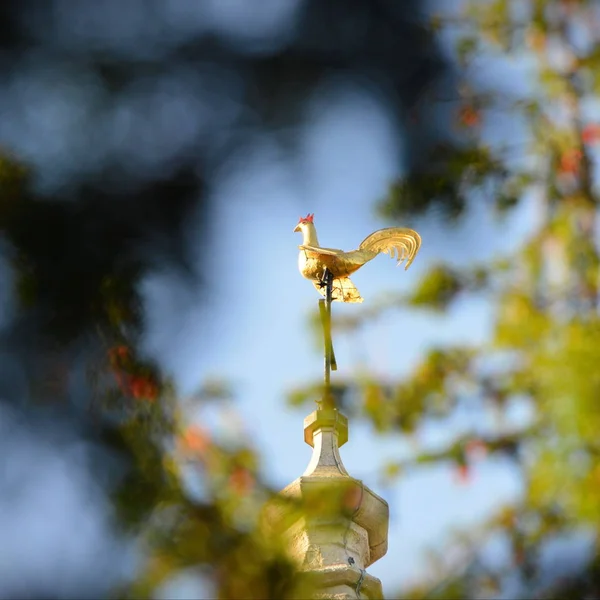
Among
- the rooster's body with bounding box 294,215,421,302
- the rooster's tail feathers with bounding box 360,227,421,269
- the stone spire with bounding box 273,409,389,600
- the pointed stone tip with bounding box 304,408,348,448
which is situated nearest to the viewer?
the stone spire with bounding box 273,409,389,600

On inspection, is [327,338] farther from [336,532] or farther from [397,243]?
[336,532]

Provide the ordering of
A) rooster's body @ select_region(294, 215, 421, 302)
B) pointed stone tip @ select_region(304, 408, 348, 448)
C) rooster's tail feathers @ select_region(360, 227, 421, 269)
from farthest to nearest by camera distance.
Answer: rooster's body @ select_region(294, 215, 421, 302), pointed stone tip @ select_region(304, 408, 348, 448), rooster's tail feathers @ select_region(360, 227, 421, 269)

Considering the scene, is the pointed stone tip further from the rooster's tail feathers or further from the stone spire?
the rooster's tail feathers

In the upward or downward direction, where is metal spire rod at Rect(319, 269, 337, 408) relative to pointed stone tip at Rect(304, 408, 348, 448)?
upward

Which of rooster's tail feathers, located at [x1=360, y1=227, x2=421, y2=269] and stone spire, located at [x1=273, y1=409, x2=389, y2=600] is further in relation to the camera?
rooster's tail feathers, located at [x1=360, y1=227, x2=421, y2=269]

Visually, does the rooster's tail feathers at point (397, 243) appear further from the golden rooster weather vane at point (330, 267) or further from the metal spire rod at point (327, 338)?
the metal spire rod at point (327, 338)

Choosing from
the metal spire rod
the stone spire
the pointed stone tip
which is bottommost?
the stone spire

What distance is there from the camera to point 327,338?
8.20m

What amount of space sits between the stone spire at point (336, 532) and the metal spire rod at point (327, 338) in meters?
0.16

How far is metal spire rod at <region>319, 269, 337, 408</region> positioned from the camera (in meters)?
7.87

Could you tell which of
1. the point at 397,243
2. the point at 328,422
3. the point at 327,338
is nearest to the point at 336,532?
the point at 328,422

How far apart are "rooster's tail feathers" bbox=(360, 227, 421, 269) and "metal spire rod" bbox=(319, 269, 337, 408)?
0.45m

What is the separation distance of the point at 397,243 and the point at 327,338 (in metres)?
0.79

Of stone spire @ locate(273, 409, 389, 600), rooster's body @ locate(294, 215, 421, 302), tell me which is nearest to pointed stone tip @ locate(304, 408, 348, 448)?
stone spire @ locate(273, 409, 389, 600)
